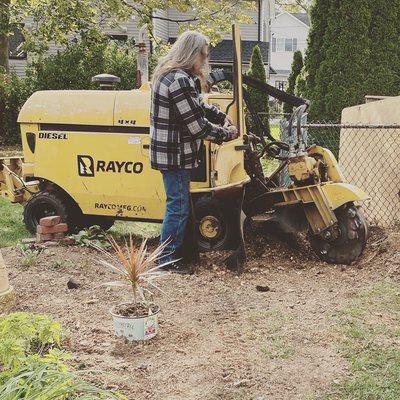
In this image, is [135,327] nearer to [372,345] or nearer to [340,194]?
[372,345]

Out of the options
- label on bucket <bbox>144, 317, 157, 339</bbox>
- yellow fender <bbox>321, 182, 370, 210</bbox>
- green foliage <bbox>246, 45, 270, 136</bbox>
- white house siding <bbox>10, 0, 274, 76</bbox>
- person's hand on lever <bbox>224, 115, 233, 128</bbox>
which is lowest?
label on bucket <bbox>144, 317, 157, 339</bbox>

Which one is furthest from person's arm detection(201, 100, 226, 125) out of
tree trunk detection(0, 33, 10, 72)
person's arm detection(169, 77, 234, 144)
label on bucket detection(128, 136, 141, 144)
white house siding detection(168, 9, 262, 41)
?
white house siding detection(168, 9, 262, 41)

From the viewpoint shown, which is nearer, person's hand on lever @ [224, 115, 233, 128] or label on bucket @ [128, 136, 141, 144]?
person's hand on lever @ [224, 115, 233, 128]

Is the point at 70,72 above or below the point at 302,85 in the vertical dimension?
above

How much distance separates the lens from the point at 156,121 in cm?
455

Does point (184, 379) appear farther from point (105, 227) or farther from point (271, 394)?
point (105, 227)

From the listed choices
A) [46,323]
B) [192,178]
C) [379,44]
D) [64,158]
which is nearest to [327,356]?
[46,323]

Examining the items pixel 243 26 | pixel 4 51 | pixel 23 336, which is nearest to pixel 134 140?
pixel 23 336

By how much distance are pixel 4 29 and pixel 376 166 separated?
436 inches

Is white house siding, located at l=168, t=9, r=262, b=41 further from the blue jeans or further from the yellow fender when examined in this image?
the blue jeans

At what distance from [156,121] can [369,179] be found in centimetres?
302

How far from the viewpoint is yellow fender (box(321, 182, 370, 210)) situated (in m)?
4.77

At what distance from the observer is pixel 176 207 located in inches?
184

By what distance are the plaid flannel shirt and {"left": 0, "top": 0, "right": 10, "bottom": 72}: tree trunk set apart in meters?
11.1
